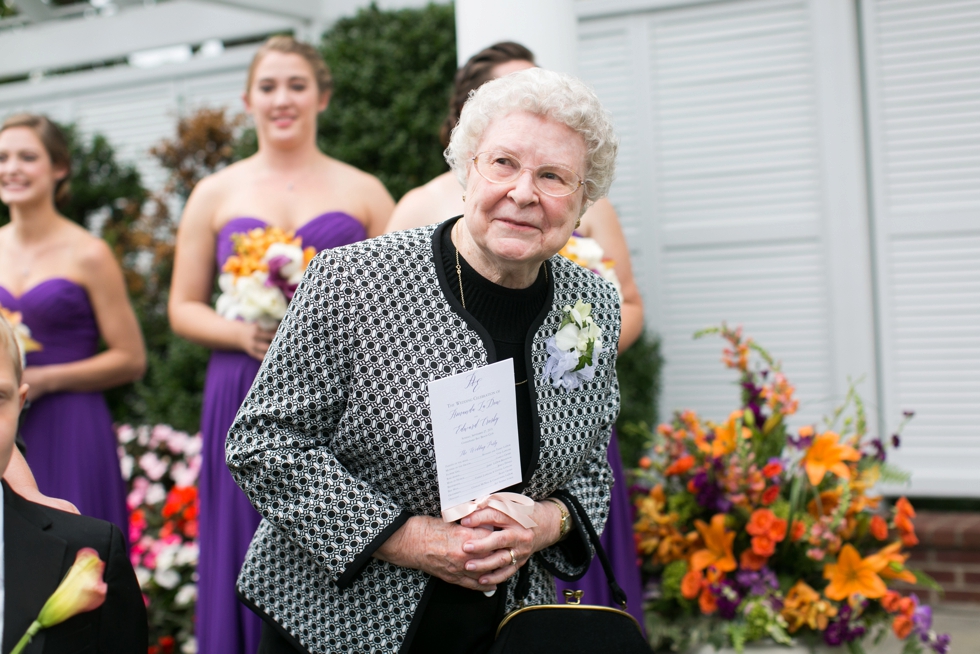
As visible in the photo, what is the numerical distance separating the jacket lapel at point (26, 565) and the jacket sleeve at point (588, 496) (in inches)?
39.5

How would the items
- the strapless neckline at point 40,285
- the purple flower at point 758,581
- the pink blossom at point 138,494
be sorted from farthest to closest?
the pink blossom at point 138,494 < the strapless neckline at point 40,285 < the purple flower at point 758,581

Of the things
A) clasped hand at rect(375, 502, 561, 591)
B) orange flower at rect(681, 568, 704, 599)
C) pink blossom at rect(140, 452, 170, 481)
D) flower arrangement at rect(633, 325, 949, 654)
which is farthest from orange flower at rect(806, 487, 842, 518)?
pink blossom at rect(140, 452, 170, 481)

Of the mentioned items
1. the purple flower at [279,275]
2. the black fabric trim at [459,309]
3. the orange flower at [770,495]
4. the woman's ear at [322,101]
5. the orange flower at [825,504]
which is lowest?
the orange flower at [825,504]

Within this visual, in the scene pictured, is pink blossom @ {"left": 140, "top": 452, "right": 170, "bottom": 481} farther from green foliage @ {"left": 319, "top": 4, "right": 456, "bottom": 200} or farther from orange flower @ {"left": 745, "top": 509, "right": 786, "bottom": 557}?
orange flower @ {"left": 745, "top": 509, "right": 786, "bottom": 557}

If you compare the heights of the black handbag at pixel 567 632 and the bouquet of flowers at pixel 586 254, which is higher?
the bouquet of flowers at pixel 586 254

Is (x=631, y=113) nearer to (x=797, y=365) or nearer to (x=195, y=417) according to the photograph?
(x=797, y=365)

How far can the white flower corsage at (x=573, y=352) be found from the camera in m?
1.86

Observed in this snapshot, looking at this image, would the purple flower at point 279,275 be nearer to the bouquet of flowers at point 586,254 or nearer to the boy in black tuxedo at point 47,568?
the bouquet of flowers at point 586,254

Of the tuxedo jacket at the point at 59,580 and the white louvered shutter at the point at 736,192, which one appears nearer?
the tuxedo jacket at the point at 59,580

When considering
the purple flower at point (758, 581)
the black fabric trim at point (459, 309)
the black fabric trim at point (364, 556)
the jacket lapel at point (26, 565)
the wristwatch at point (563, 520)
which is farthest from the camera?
the purple flower at point (758, 581)

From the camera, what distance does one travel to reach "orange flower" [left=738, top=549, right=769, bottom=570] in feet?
10.3

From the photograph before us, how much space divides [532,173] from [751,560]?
200 cm

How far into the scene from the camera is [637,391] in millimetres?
4613

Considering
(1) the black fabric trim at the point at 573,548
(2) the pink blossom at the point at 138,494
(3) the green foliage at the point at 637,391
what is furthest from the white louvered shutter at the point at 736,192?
(1) the black fabric trim at the point at 573,548
